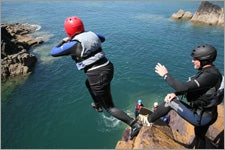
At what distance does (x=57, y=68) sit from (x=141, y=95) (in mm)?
13086

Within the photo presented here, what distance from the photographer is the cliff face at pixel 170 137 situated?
7674 mm

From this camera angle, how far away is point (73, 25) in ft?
20.6

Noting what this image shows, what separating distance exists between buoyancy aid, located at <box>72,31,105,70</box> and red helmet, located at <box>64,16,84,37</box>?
0.16 m

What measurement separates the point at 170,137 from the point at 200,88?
10.3 ft

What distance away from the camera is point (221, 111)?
10.3 meters

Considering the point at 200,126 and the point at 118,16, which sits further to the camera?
the point at 118,16

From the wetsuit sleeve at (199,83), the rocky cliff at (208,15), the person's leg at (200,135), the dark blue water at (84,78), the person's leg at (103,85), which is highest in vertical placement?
the wetsuit sleeve at (199,83)

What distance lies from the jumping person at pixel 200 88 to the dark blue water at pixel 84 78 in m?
14.3

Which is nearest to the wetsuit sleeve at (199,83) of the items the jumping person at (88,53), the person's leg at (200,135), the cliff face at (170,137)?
the person's leg at (200,135)

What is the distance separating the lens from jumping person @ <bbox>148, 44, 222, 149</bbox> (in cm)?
607

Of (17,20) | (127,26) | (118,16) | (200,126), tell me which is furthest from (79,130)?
(17,20)

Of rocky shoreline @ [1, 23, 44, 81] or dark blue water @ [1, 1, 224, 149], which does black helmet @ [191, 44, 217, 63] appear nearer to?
dark blue water @ [1, 1, 224, 149]

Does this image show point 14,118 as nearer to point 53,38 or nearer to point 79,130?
point 79,130

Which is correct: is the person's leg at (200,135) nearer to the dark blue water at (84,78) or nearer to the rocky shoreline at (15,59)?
the dark blue water at (84,78)
